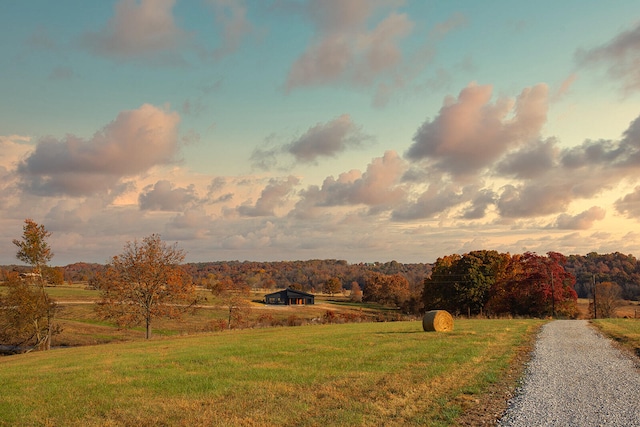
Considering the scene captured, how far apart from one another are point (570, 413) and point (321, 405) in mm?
5884

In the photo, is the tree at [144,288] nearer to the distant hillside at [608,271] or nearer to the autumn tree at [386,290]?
the autumn tree at [386,290]

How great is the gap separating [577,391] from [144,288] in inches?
1618

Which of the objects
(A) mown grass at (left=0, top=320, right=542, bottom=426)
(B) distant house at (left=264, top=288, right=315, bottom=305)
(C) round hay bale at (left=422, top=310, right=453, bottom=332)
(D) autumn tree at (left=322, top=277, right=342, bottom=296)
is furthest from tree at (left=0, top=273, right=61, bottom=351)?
(D) autumn tree at (left=322, top=277, right=342, bottom=296)

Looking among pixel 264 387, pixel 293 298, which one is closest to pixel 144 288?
pixel 264 387

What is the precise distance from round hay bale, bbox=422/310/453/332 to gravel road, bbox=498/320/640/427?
1045 centimetres

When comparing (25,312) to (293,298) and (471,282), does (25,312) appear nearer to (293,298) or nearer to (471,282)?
(471,282)

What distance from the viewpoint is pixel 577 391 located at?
12.2 metres

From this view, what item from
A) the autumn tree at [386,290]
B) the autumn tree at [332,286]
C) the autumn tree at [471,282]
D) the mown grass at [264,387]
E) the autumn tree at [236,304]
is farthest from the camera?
the autumn tree at [332,286]

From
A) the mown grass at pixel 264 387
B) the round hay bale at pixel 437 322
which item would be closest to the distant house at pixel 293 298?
the round hay bale at pixel 437 322

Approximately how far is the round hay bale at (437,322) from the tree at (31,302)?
37376 mm

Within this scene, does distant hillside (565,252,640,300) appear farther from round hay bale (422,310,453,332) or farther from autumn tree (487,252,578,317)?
round hay bale (422,310,453,332)

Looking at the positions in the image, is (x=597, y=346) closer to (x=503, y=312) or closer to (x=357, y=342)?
(x=357, y=342)

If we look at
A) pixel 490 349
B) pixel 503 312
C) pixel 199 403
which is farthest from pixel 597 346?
pixel 503 312

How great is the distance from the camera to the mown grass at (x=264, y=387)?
1046cm
